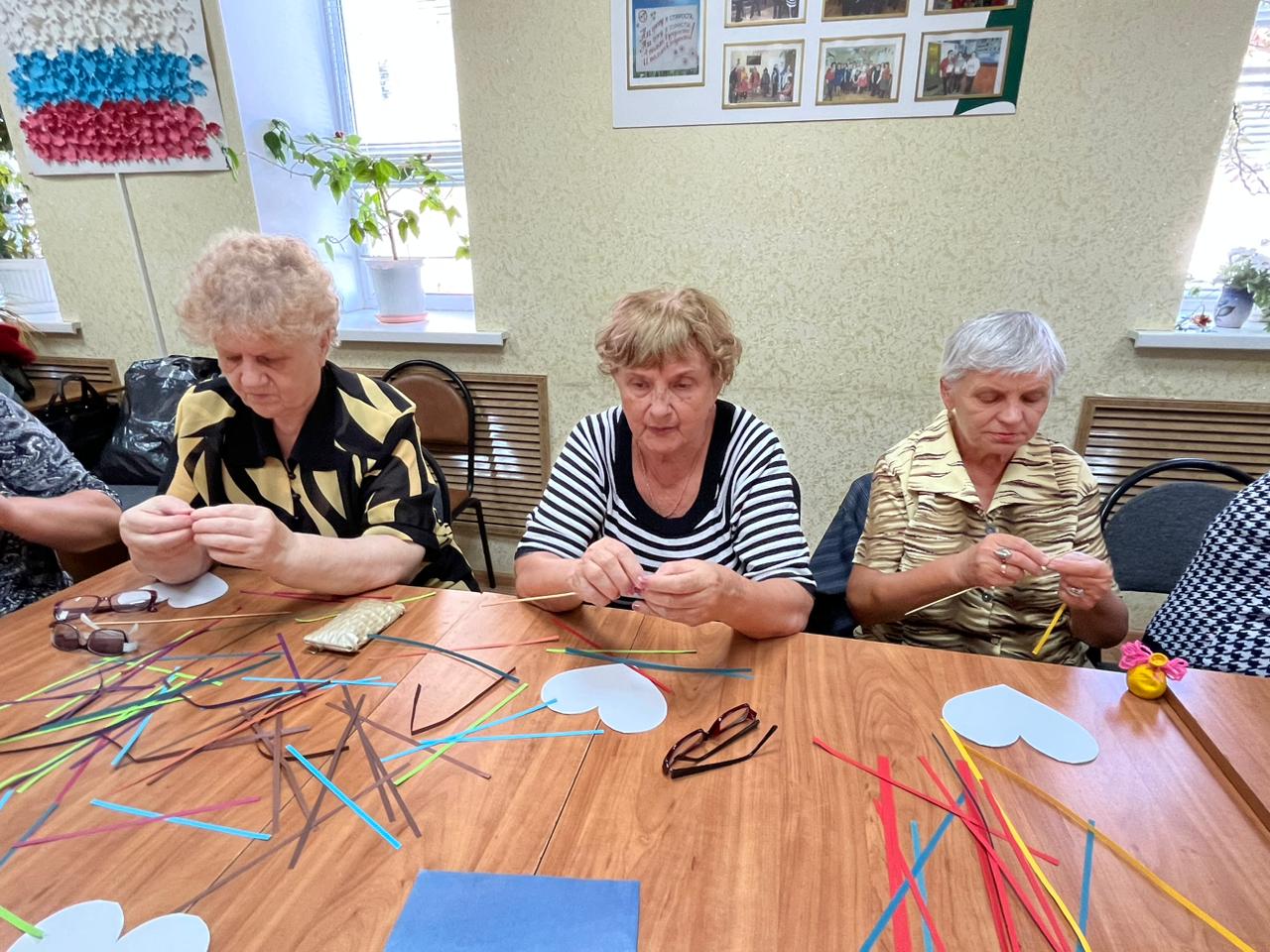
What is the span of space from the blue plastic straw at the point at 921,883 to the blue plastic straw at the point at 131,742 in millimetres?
932

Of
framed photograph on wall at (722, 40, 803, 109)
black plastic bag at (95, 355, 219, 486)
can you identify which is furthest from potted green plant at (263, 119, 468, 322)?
framed photograph on wall at (722, 40, 803, 109)

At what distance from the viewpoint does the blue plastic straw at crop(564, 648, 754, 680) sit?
38.7 inches

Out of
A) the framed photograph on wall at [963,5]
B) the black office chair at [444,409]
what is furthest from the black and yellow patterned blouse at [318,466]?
the framed photograph on wall at [963,5]

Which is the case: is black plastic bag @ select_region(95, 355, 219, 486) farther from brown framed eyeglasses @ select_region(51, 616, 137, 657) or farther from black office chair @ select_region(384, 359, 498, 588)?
brown framed eyeglasses @ select_region(51, 616, 137, 657)

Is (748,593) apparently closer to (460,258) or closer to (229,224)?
(460,258)

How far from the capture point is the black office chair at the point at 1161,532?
1569 millimetres

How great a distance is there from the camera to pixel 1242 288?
6.81 ft

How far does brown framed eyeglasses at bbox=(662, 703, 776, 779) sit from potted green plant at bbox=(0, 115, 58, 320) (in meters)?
3.92

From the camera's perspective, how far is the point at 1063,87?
197cm

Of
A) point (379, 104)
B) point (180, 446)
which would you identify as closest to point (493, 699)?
point (180, 446)

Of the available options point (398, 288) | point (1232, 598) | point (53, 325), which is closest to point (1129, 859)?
point (1232, 598)

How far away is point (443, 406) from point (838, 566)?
1728mm

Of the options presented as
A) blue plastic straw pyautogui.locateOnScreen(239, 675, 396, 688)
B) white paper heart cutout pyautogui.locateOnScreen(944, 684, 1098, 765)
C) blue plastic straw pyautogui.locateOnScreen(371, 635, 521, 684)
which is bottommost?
blue plastic straw pyautogui.locateOnScreen(371, 635, 521, 684)

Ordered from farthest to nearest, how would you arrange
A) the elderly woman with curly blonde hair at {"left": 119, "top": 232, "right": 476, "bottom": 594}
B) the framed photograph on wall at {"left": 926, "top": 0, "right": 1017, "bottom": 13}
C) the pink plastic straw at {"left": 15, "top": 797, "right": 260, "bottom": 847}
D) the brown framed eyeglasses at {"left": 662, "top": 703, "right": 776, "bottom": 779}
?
the framed photograph on wall at {"left": 926, "top": 0, "right": 1017, "bottom": 13} < the elderly woman with curly blonde hair at {"left": 119, "top": 232, "right": 476, "bottom": 594} < the brown framed eyeglasses at {"left": 662, "top": 703, "right": 776, "bottom": 779} < the pink plastic straw at {"left": 15, "top": 797, "right": 260, "bottom": 847}
